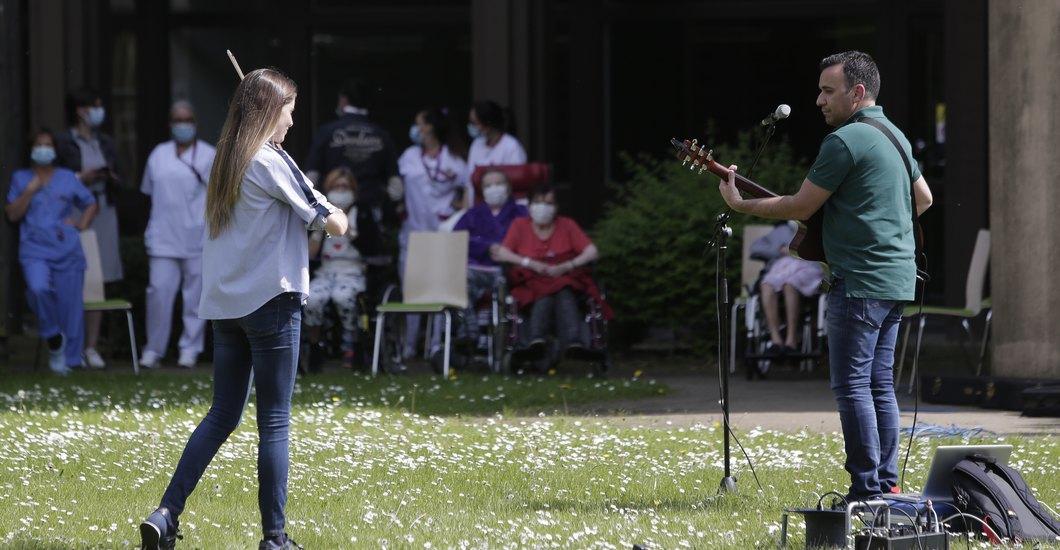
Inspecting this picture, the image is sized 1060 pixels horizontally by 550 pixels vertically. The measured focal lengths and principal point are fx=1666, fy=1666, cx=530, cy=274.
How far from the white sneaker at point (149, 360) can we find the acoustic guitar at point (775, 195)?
7.59 m

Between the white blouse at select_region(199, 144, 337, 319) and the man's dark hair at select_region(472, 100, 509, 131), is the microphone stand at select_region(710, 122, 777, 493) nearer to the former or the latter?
the white blouse at select_region(199, 144, 337, 319)

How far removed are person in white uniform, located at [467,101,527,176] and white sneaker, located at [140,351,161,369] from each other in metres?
2.93

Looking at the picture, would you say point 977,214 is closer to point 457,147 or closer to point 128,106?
point 457,147

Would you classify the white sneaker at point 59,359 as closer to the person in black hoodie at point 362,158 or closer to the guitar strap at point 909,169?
the person in black hoodie at point 362,158

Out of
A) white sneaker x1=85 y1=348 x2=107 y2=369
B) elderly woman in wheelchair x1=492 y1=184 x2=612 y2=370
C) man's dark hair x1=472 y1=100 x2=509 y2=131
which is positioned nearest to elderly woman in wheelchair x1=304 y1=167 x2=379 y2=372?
elderly woman in wheelchair x1=492 y1=184 x2=612 y2=370

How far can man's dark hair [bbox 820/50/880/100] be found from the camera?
640cm

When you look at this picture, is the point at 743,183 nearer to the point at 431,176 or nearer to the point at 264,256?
the point at 264,256

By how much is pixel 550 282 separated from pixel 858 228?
20.7 feet

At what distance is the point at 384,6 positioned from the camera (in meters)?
17.0

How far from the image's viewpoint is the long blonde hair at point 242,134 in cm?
564

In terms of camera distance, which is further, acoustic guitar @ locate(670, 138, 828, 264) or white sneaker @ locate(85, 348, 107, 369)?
white sneaker @ locate(85, 348, 107, 369)

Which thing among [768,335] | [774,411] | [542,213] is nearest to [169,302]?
[542,213]

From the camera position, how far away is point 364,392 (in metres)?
11.1

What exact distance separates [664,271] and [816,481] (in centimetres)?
607
